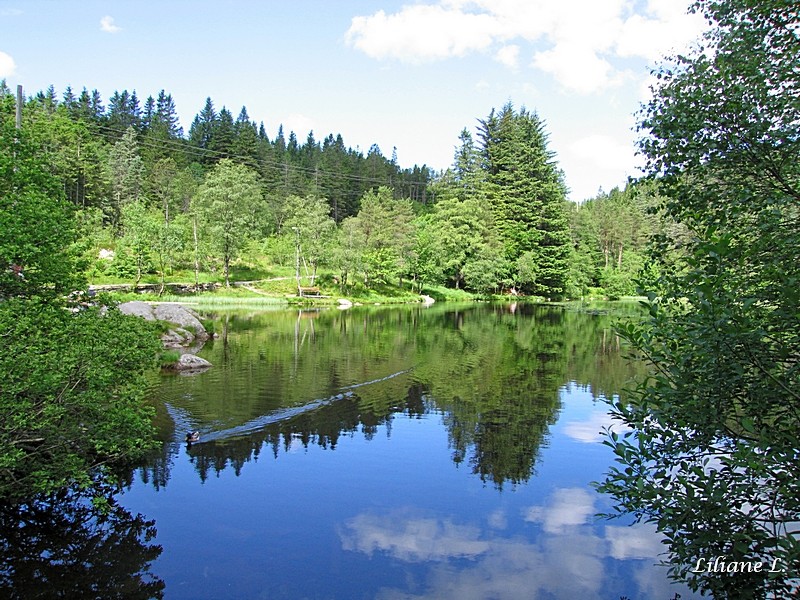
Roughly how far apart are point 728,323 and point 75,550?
1147 cm

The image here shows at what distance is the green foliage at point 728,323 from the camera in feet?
19.0

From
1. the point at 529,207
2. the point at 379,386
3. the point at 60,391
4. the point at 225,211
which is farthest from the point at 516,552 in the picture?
the point at 529,207

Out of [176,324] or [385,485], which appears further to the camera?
[176,324]

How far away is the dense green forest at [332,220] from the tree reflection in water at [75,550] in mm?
47138

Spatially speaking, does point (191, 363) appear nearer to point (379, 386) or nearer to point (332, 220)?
point (379, 386)

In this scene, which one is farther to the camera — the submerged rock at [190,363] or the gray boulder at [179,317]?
the gray boulder at [179,317]

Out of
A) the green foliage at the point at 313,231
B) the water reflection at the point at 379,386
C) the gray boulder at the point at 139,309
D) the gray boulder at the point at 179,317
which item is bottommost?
the water reflection at the point at 379,386

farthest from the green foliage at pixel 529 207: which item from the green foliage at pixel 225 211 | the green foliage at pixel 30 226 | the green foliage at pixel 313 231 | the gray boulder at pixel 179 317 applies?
the green foliage at pixel 30 226

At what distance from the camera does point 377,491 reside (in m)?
14.2

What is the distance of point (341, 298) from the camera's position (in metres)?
67.5

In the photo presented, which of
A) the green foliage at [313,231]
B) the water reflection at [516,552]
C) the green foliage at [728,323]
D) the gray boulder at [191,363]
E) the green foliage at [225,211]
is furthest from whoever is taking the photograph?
the green foliage at [313,231]

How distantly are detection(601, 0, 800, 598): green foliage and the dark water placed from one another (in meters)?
4.71

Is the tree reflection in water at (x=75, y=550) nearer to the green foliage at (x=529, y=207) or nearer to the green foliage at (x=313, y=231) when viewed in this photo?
the green foliage at (x=313, y=231)

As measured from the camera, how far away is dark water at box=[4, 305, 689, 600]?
1034cm
